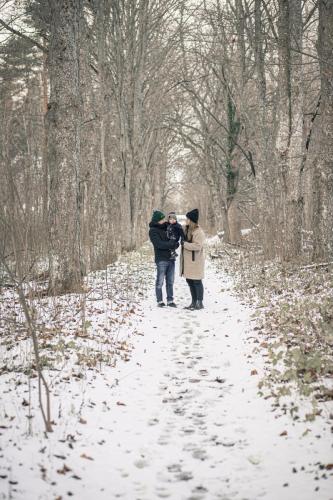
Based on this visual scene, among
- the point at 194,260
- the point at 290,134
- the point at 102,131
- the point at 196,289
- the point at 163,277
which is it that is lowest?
the point at 196,289

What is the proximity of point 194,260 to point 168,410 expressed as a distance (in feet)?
16.2

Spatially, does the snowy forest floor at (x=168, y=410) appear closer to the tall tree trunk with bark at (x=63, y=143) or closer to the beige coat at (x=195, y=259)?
the tall tree trunk with bark at (x=63, y=143)

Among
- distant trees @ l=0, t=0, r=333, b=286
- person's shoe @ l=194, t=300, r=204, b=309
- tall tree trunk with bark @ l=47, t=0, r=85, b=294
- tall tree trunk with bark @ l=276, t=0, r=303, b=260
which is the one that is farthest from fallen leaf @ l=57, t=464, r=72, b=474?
tall tree trunk with bark @ l=276, t=0, r=303, b=260

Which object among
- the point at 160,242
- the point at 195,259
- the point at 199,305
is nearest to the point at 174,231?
the point at 160,242

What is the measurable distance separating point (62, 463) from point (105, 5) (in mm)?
14173

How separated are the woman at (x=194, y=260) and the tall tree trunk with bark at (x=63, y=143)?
8.07 feet

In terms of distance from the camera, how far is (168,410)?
439cm

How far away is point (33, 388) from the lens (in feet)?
14.5

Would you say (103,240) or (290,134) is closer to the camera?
(290,134)

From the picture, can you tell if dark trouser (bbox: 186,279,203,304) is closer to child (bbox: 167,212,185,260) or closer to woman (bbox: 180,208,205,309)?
woman (bbox: 180,208,205,309)

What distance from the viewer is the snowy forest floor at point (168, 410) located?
3158 mm

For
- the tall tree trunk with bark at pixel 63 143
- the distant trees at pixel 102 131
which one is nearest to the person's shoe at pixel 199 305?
the distant trees at pixel 102 131

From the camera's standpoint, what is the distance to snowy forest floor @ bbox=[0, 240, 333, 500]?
316 cm

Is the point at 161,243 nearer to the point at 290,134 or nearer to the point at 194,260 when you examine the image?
the point at 194,260
